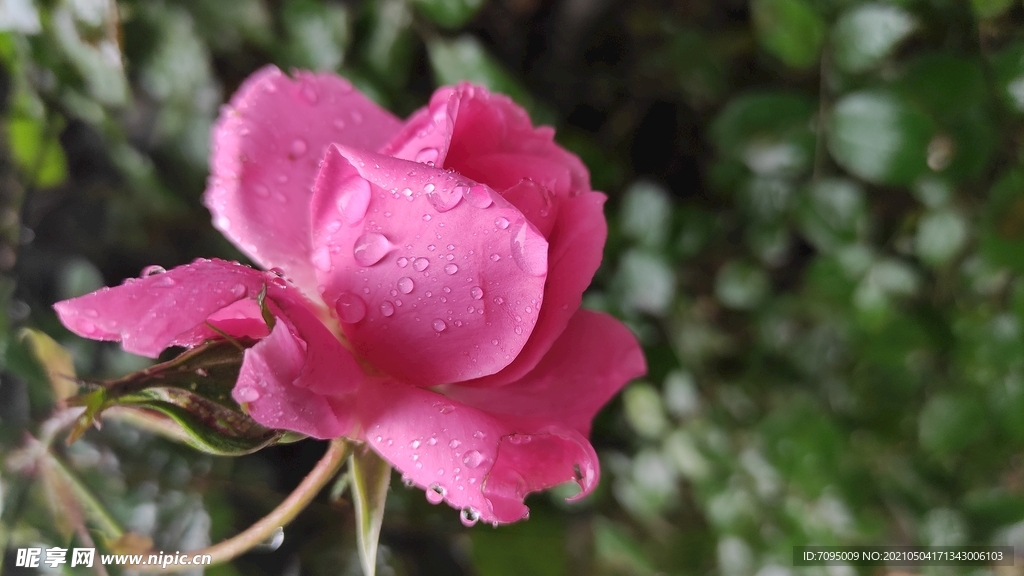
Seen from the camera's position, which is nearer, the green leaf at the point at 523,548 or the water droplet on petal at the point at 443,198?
the water droplet on petal at the point at 443,198

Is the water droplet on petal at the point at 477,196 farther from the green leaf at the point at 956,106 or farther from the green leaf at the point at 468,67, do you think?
the green leaf at the point at 956,106

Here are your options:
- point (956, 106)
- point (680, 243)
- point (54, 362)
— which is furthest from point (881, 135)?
point (54, 362)

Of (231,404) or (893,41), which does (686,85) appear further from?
(231,404)

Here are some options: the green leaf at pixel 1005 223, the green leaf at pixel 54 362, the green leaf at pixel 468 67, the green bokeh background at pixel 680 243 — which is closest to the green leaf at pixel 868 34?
the green bokeh background at pixel 680 243

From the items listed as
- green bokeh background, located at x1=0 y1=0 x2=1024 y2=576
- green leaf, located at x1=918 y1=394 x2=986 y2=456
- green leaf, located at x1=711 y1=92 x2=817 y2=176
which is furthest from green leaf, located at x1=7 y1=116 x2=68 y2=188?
green leaf, located at x1=918 y1=394 x2=986 y2=456

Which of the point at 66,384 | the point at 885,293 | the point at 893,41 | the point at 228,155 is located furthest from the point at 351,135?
the point at 885,293

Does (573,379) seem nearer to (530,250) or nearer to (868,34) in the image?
(530,250)

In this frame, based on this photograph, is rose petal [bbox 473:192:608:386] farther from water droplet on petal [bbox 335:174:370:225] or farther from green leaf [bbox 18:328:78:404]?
green leaf [bbox 18:328:78:404]
